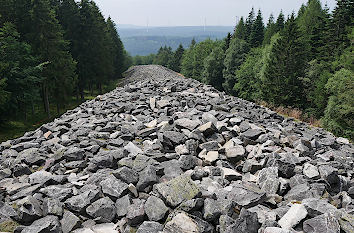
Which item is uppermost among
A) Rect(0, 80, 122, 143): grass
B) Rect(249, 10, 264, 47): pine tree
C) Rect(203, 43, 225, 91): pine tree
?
Rect(249, 10, 264, 47): pine tree

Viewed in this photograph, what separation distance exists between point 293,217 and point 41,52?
3055 centimetres

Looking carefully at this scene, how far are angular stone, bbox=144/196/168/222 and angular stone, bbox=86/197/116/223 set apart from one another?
2.57 ft

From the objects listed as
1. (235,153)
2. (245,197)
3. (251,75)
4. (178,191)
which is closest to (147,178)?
(178,191)

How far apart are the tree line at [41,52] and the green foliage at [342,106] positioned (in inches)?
1204

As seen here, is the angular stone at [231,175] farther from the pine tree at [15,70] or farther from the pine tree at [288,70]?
the pine tree at [288,70]

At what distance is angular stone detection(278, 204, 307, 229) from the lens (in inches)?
182

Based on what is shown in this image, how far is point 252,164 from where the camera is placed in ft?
23.8

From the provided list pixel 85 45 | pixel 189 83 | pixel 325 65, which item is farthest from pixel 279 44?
pixel 85 45

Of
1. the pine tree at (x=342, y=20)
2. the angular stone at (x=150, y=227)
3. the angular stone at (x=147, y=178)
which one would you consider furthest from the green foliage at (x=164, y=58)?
the angular stone at (x=150, y=227)

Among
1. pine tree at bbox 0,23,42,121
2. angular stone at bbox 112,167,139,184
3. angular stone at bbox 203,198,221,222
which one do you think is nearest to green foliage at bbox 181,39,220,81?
pine tree at bbox 0,23,42,121

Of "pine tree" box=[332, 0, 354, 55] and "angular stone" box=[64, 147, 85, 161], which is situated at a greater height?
"pine tree" box=[332, 0, 354, 55]

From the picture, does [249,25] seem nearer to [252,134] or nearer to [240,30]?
[240,30]

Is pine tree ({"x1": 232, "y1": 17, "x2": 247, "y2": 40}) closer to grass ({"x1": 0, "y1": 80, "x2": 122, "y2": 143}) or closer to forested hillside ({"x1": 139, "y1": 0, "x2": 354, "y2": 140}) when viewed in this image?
forested hillside ({"x1": 139, "y1": 0, "x2": 354, "y2": 140})

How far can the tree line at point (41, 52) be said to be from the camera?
2406 centimetres
